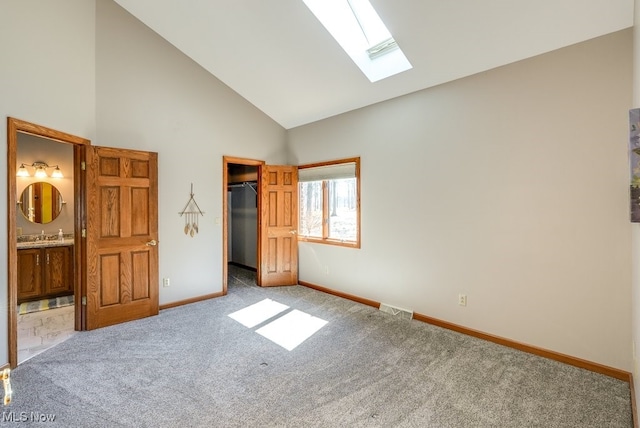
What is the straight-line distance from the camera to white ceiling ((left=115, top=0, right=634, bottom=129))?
2363 millimetres

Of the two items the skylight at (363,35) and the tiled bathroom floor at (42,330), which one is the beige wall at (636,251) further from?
the tiled bathroom floor at (42,330)

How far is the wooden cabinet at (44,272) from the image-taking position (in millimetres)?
4074

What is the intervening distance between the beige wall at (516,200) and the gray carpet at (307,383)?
425 millimetres

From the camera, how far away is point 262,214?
4812 millimetres

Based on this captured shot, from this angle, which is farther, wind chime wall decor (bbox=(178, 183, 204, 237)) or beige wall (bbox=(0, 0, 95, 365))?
wind chime wall decor (bbox=(178, 183, 204, 237))

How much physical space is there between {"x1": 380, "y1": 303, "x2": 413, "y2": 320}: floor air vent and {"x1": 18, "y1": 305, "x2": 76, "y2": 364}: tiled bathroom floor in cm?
352

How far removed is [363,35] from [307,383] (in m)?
3.51

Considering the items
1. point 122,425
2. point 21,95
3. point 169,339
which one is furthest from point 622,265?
point 21,95

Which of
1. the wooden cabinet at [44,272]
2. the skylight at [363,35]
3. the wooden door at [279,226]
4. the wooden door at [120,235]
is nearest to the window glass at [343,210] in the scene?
the wooden door at [279,226]

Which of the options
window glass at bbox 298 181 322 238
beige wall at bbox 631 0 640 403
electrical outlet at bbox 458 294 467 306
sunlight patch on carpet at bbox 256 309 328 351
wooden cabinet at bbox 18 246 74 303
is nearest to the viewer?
beige wall at bbox 631 0 640 403

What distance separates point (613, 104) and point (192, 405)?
3.90m

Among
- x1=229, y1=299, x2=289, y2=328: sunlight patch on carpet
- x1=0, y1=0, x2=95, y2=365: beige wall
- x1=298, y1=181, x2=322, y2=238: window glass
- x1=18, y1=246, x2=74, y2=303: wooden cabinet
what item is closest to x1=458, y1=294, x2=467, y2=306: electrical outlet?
x1=229, y1=299, x2=289, y2=328: sunlight patch on carpet

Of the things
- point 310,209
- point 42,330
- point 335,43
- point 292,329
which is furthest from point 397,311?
point 42,330

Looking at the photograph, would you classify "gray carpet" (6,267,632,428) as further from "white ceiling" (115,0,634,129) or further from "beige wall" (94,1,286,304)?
"white ceiling" (115,0,634,129)
